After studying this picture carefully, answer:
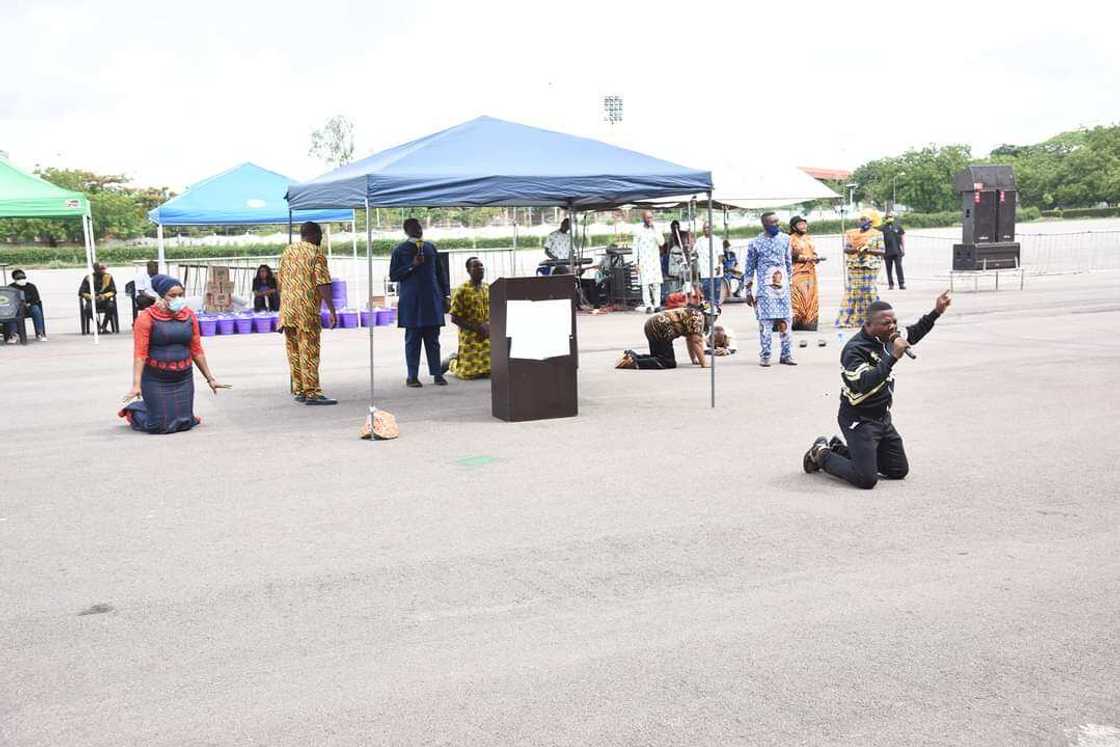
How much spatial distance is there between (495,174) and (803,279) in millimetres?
8608

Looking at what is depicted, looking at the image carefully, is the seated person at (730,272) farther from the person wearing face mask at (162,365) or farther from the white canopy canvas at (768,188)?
the person wearing face mask at (162,365)

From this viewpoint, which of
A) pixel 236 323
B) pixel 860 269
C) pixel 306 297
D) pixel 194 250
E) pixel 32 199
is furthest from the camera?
pixel 194 250

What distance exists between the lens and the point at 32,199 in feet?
65.4

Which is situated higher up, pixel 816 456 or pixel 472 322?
pixel 472 322

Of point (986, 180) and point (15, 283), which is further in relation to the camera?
point (986, 180)

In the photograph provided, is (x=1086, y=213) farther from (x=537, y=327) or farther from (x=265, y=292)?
(x=537, y=327)

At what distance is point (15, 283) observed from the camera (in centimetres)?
2164

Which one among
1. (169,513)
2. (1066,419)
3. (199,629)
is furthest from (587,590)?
(1066,419)

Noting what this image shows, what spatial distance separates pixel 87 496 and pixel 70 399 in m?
5.66

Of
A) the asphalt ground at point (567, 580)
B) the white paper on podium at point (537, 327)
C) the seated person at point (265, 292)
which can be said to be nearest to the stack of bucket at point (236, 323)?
the seated person at point (265, 292)

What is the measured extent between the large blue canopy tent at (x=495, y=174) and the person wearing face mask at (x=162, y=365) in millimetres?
1929

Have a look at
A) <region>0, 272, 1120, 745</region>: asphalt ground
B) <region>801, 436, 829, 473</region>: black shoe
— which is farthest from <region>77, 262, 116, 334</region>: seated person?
<region>801, 436, 829, 473</region>: black shoe

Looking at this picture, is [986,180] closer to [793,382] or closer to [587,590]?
[793,382]

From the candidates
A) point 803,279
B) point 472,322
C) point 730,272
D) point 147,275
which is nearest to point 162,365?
point 472,322
